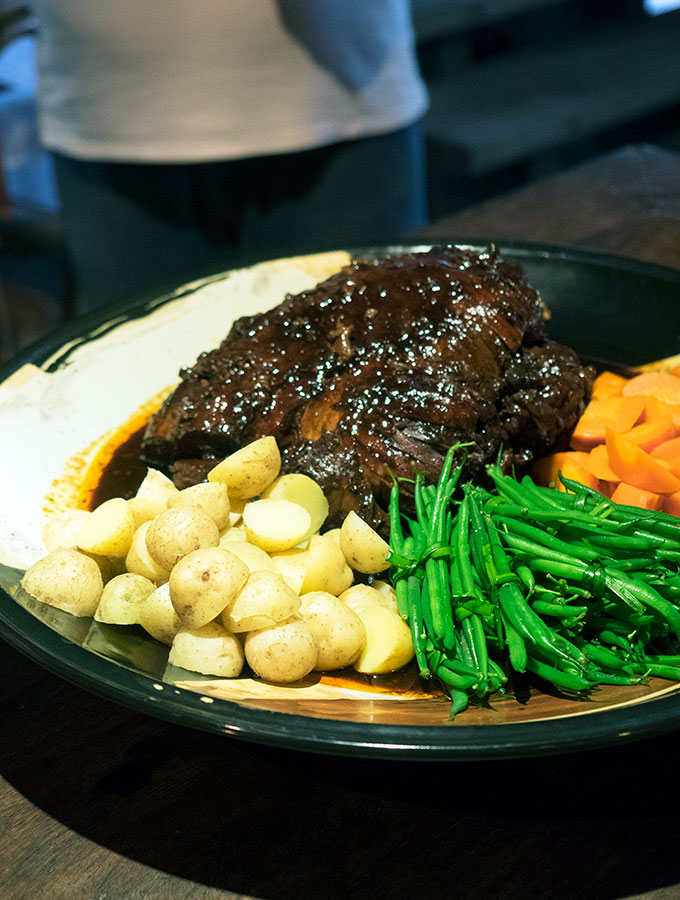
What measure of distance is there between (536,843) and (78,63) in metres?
3.40

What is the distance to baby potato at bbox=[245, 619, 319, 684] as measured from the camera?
162cm

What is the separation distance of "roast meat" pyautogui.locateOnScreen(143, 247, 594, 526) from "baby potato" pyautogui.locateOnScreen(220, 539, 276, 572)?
12.5 inches

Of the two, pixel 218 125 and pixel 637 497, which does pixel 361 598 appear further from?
pixel 218 125

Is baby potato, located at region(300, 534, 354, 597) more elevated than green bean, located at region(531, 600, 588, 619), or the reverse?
green bean, located at region(531, 600, 588, 619)

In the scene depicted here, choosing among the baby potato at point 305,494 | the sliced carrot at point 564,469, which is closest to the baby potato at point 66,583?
the baby potato at point 305,494

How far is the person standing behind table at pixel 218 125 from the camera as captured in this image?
3.54m

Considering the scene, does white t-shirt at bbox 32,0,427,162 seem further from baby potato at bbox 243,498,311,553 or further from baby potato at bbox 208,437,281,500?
baby potato at bbox 243,498,311,553

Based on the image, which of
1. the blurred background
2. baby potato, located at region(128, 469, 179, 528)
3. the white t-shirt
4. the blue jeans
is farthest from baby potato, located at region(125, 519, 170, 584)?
the blurred background

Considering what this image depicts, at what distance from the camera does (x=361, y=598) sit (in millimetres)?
1827

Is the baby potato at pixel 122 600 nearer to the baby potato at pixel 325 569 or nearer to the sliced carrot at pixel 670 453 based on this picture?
the baby potato at pixel 325 569

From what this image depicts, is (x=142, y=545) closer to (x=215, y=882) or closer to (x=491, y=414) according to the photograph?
(x=215, y=882)

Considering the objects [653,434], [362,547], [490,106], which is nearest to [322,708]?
[362,547]

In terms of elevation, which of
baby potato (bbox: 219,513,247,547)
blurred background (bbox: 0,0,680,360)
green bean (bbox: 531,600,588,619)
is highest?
green bean (bbox: 531,600,588,619)

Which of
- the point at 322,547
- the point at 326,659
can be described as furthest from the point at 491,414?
the point at 326,659
